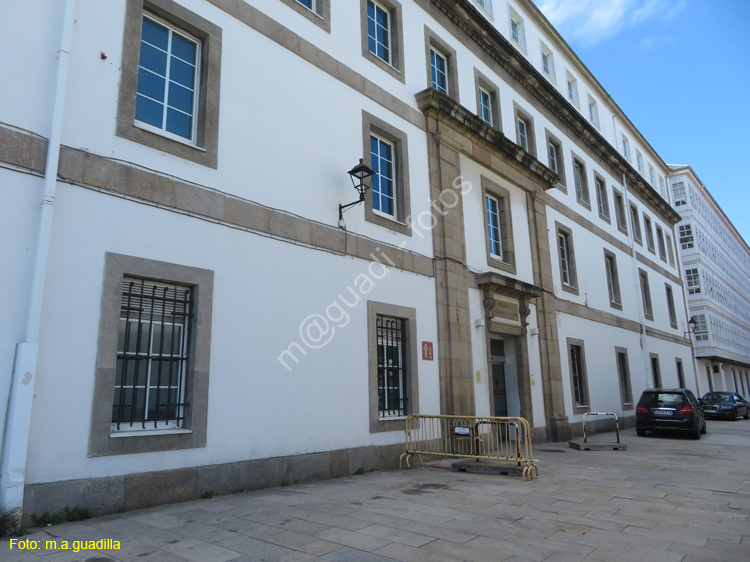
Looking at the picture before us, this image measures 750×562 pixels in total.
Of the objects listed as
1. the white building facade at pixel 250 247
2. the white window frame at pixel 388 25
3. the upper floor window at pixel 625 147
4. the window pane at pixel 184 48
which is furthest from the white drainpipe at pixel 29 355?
the upper floor window at pixel 625 147

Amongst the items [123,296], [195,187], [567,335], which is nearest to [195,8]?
[195,187]

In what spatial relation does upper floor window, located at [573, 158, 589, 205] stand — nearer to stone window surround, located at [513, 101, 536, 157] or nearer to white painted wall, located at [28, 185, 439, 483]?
stone window surround, located at [513, 101, 536, 157]

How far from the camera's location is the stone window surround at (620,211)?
77.6 ft

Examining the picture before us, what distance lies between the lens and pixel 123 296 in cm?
661

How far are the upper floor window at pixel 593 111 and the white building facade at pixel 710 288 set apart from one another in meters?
15.7

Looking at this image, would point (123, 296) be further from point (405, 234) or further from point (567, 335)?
point (567, 335)

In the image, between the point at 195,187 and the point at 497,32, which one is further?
the point at 497,32

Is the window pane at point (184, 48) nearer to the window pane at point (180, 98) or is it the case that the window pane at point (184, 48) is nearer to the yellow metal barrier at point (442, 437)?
the window pane at point (180, 98)

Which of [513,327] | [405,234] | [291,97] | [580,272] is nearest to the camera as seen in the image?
[291,97]

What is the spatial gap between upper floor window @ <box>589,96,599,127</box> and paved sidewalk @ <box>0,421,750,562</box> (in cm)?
1849

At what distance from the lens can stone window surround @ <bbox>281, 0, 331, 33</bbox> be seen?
9570 mm

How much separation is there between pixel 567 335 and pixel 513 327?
3.71 m

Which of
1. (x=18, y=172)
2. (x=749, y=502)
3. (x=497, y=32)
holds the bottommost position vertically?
(x=749, y=502)

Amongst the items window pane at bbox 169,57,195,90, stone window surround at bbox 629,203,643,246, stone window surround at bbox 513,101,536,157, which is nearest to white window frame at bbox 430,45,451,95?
stone window surround at bbox 513,101,536,157
